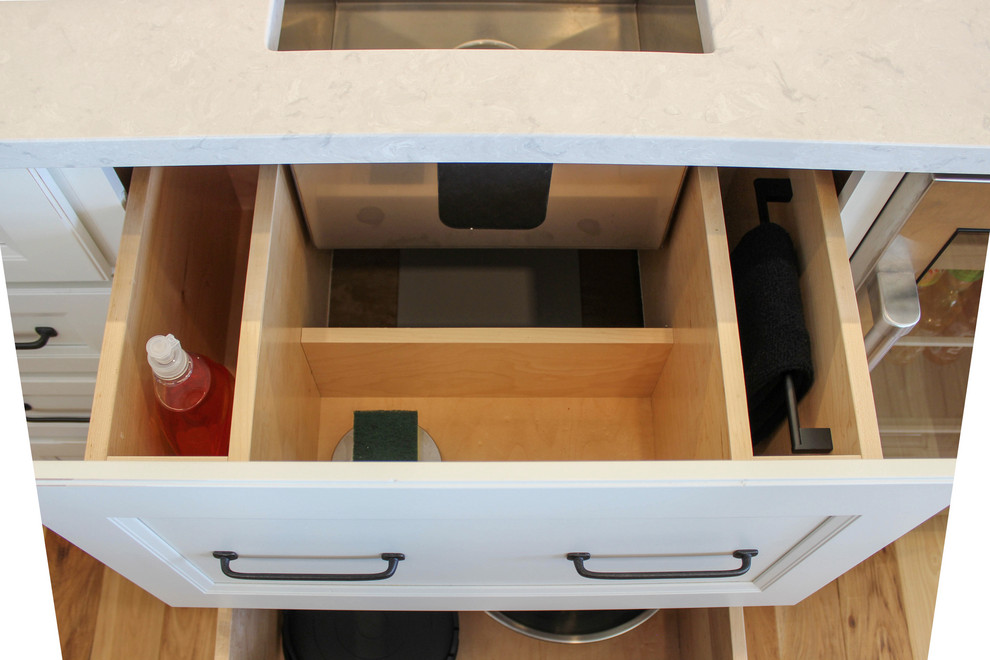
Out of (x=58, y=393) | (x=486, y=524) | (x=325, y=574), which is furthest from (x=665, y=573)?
(x=58, y=393)

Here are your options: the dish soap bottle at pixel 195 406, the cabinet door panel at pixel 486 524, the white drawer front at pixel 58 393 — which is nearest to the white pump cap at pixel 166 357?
the dish soap bottle at pixel 195 406

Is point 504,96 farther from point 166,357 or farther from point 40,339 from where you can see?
point 40,339

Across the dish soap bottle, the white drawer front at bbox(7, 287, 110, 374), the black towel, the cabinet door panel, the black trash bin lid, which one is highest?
the white drawer front at bbox(7, 287, 110, 374)

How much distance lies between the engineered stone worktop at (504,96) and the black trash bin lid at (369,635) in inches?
22.7

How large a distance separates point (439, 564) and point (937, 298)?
596 mm

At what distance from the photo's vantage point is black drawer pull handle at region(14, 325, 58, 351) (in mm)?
833

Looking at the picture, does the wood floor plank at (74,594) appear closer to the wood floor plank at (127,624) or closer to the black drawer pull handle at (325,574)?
the wood floor plank at (127,624)

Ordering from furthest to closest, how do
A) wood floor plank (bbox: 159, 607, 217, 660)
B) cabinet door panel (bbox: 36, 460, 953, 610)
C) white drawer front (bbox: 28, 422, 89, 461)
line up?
white drawer front (bbox: 28, 422, 89, 461), wood floor plank (bbox: 159, 607, 217, 660), cabinet door panel (bbox: 36, 460, 953, 610)

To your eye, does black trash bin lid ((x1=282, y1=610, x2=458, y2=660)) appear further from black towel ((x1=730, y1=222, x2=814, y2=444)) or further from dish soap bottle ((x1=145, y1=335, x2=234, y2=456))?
black towel ((x1=730, y1=222, x2=814, y2=444))

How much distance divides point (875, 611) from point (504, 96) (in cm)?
81

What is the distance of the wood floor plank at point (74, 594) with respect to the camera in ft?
2.90

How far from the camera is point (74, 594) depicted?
3.00 ft

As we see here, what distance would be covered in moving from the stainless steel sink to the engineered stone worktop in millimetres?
197

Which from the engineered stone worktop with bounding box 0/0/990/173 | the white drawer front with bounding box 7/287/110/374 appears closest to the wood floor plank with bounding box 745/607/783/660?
the engineered stone worktop with bounding box 0/0/990/173
